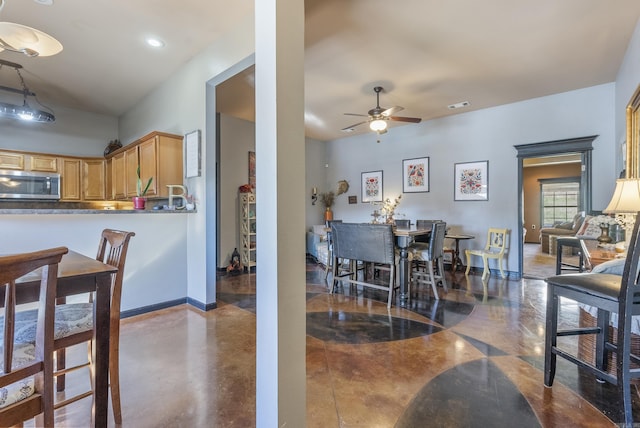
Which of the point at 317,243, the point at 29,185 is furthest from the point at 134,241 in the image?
the point at 317,243

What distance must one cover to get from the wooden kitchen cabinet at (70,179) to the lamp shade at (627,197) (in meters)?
7.02

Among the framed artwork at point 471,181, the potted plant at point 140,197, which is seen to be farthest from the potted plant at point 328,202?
the potted plant at point 140,197

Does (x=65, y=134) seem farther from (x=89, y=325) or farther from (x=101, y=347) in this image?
(x=101, y=347)

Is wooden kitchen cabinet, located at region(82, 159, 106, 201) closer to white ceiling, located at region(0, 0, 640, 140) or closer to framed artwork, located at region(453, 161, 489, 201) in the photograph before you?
white ceiling, located at region(0, 0, 640, 140)

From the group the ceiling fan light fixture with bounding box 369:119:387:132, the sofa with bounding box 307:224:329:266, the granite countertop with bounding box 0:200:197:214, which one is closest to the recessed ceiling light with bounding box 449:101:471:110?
the ceiling fan light fixture with bounding box 369:119:387:132

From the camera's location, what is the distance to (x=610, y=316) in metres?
1.86

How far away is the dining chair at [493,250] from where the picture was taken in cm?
449

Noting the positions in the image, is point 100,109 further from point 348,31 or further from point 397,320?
point 397,320

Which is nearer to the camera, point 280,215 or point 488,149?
point 280,215

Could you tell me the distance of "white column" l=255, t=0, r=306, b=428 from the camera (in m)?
1.12

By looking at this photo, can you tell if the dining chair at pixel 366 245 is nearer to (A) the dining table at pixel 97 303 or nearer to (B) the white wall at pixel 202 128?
(B) the white wall at pixel 202 128

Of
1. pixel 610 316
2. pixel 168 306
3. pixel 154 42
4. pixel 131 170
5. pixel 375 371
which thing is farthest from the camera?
pixel 131 170

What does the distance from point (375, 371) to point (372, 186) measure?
4893mm

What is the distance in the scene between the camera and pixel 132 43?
310cm
